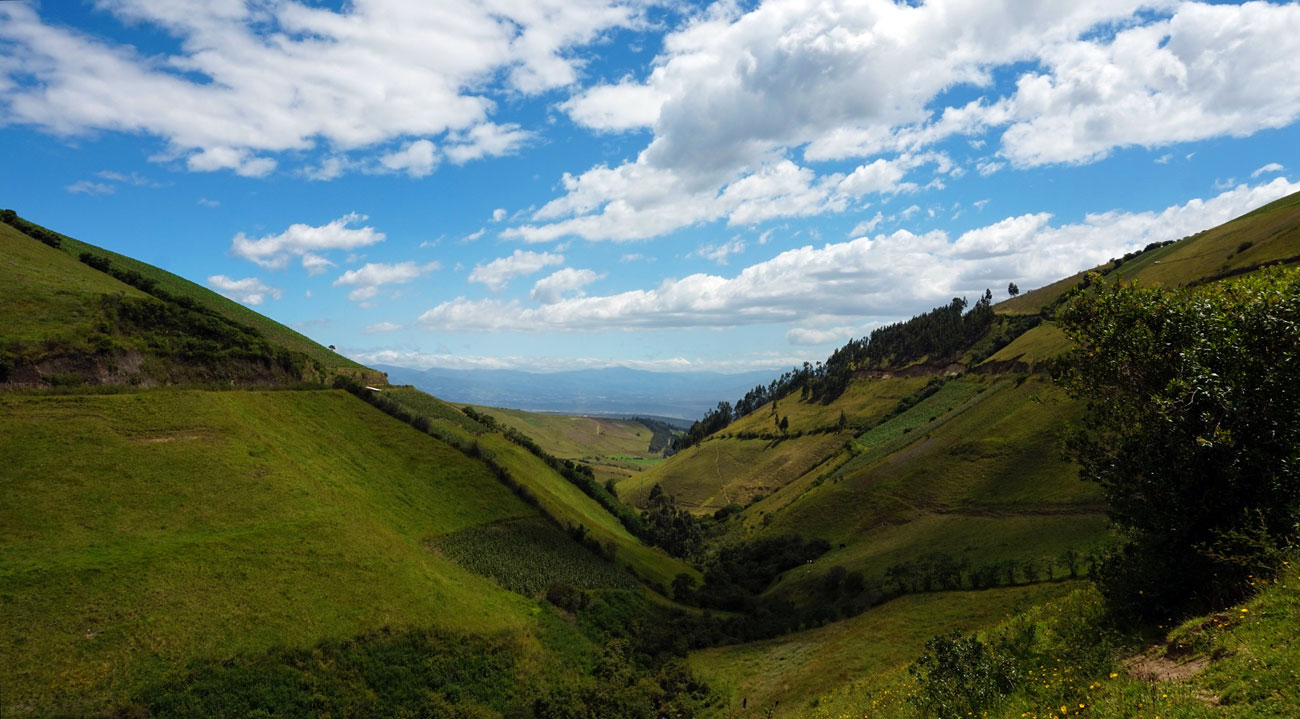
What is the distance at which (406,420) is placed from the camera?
82.0 metres

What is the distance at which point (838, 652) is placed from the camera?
47.8 metres

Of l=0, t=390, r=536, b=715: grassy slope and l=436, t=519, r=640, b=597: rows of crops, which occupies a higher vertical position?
l=0, t=390, r=536, b=715: grassy slope

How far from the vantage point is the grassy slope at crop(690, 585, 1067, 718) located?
4256 cm

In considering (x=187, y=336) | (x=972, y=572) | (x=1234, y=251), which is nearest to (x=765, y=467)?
(x=1234, y=251)

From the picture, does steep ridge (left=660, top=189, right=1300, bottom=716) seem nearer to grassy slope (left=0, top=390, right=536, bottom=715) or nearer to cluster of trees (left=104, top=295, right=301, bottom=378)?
grassy slope (left=0, top=390, right=536, bottom=715)

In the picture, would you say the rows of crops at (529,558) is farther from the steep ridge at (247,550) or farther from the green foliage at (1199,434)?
the green foliage at (1199,434)

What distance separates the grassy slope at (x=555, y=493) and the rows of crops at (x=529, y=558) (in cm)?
628

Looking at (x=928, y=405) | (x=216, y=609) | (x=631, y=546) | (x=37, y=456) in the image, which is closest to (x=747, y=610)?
(x=631, y=546)

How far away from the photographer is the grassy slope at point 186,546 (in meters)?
31.4

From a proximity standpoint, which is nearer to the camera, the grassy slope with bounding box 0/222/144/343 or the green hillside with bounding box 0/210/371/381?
the grassy slope with bounding box 0/222/144/343

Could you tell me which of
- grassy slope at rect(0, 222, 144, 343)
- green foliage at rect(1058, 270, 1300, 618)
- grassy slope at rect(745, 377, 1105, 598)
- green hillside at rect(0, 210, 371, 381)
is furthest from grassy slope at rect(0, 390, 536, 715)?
grassy slope at rect(745, 377, 1105, 598)

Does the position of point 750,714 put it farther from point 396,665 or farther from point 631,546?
point 631,546

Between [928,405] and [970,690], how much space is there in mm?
159481

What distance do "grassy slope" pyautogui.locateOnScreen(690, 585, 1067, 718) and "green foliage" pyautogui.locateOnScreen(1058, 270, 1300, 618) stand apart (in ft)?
68.9
